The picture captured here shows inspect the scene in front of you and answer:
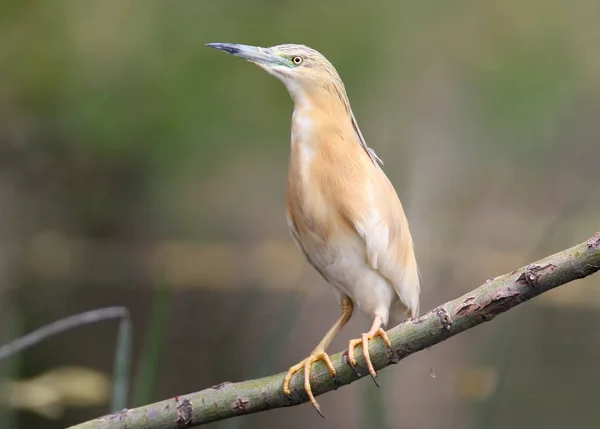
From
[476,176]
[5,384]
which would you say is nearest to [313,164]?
[5,384]

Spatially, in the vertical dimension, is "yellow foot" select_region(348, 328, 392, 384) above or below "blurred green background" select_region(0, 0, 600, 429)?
above

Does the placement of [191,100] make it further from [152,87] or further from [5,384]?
[5,384]

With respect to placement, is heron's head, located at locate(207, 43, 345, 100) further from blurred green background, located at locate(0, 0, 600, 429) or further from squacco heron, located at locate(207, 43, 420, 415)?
blurred green background, located at locate(0, 0, 600, 429)

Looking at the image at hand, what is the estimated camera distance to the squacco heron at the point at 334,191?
54.1 inches

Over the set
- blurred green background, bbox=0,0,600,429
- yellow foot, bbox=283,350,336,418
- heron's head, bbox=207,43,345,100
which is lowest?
blurred green background, bbox=0,0,600,429

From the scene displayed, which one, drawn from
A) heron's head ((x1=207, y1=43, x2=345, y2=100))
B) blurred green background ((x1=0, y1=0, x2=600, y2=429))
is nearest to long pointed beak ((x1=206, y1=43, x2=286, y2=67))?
heron's head ((x1=207, y1=43, x2=345, y2=100))

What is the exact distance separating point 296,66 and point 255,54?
81 mm

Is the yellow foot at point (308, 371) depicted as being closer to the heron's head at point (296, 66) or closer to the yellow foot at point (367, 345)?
the yellow foot at point (367, 345)

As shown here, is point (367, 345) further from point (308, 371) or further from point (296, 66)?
point (296, 66)

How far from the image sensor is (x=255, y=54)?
4.27 ft

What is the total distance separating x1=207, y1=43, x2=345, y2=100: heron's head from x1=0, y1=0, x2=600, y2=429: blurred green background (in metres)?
2.01

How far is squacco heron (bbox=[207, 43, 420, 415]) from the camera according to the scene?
4.50 feet

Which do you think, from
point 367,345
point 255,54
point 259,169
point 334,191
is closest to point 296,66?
point 255,54

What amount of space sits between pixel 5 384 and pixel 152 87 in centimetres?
367
